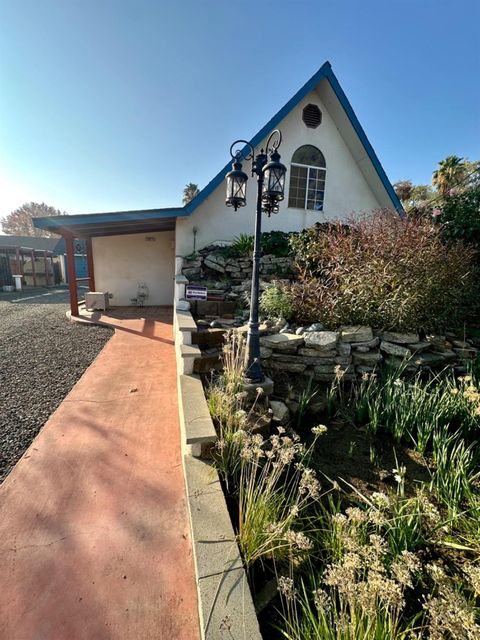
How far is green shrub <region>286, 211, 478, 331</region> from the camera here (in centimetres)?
364

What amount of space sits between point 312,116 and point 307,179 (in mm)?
1655

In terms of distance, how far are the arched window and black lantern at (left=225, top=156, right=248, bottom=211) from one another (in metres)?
5.48

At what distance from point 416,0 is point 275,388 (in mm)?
7625

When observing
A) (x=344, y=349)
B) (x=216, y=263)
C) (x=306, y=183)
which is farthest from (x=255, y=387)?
(x=306, y=183)

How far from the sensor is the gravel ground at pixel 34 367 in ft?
8.80

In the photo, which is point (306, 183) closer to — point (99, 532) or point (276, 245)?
point (276, 245)

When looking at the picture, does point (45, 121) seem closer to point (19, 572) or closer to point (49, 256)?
point (19, 572)

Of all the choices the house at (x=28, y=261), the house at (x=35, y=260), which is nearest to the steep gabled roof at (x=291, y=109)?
the house at (x=35, y=260)

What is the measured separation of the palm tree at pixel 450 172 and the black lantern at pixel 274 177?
62.0 feet

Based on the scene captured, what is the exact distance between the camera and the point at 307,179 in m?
7.89

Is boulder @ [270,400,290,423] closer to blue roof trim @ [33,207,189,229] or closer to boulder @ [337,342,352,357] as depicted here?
boulder @ [337,342,352,357]

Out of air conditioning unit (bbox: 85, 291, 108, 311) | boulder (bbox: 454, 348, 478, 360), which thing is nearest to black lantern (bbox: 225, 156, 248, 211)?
boulder (bbox: 454, 348, 478, 360)

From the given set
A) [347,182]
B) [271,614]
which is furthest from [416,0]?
[271,614]

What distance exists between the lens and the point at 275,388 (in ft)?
10.6
